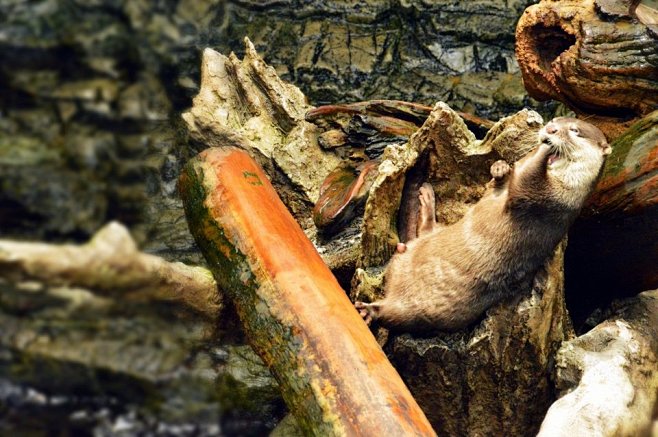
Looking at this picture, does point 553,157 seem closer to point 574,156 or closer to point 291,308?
point 574,156

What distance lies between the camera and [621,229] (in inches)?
161

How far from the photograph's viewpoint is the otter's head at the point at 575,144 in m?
3.89

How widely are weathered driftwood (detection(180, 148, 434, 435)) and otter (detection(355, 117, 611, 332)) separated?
1.89 feet

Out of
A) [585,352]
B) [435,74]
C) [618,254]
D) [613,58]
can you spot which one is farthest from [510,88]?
[585,352]

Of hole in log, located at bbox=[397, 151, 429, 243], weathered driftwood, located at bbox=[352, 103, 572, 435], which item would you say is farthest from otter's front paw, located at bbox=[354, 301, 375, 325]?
hole in log, located at bbox=[397, 151, 429, 243]

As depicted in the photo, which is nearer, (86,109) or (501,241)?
(86,109)

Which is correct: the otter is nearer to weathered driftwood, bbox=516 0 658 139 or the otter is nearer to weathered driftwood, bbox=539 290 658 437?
weathered driftwood, bbox=539 290 658 437

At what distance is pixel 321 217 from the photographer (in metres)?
4.43

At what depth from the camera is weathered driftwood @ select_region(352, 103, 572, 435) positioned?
3.69 m

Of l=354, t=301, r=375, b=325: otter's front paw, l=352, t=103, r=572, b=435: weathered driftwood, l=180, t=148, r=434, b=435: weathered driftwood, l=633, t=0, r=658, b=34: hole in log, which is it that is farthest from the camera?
l=633, t=0, r=658, b=34: hole in log

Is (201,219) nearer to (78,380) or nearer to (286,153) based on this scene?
(286,153)

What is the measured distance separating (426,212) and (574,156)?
0.82 m

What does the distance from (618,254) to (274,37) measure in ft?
13.5

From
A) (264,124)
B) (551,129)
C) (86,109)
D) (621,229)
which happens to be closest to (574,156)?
(551,129)
